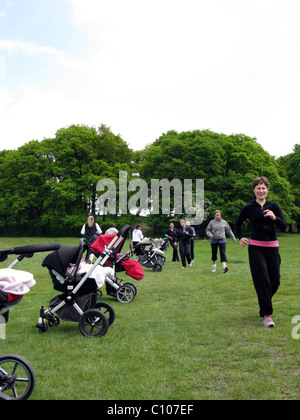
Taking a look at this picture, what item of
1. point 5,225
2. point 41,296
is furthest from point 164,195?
point 41,296

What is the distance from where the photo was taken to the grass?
146 inches

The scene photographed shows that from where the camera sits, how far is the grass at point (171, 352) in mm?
3715

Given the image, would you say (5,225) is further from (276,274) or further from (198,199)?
(276,274)

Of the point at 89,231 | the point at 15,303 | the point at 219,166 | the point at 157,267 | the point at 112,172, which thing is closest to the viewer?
the point at 15,303

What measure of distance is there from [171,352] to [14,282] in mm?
2374

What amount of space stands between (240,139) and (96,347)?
42.5 metres

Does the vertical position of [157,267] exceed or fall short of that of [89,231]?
it falls short

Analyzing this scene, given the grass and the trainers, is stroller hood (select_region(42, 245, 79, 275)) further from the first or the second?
the trainers

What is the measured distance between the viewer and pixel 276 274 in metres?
6.06

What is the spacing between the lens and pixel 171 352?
488 cm

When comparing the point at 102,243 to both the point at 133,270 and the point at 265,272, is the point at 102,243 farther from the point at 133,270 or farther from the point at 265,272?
the point at 265,272

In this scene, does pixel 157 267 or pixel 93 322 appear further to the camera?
pixel 157 267

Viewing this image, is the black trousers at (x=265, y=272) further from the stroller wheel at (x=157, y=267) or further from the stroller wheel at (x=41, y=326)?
the stroller wheel at (x=157, y=267)

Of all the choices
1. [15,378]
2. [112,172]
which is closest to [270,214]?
[15,378]
